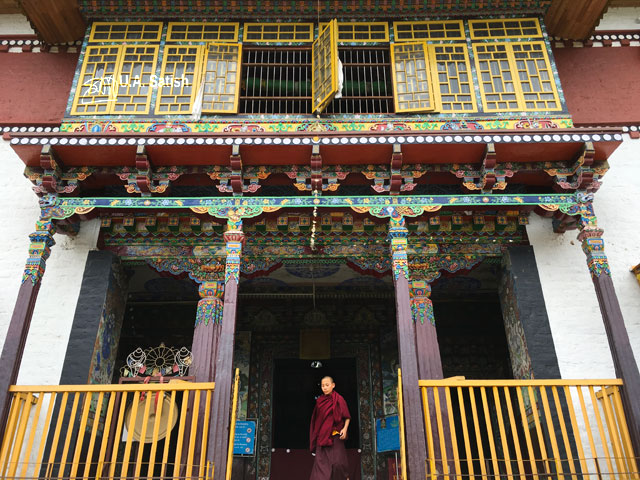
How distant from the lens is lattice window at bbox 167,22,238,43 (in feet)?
25.0

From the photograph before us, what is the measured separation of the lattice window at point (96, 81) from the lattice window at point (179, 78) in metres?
0.63

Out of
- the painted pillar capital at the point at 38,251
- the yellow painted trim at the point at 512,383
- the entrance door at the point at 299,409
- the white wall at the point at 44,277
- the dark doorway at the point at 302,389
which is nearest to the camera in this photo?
the yellow painted trim at the point at 512,383

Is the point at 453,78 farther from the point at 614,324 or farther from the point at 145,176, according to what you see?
the point at 145,176

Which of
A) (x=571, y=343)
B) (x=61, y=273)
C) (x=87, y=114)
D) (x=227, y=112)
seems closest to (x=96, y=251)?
(x=61, y=273)

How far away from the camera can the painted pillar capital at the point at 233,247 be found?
586 cm

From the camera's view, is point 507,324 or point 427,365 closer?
point 427,365

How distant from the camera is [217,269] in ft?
23.4

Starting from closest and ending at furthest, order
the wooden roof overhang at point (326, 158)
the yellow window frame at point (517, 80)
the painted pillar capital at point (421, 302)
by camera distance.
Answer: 1. the wooden roof overhang at point (326, 158)
2. the painted pillar capital at point (421, 302)
3. the yellow window frame at point (517, 80)

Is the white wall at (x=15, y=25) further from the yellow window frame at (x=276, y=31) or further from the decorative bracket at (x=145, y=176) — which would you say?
the decorative bracket at (x=145, y=176)

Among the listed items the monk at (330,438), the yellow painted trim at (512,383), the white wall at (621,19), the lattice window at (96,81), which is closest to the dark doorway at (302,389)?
the monk at (330,438)

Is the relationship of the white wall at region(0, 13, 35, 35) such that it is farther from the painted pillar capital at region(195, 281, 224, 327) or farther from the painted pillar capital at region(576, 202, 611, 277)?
the painted pillar capital at region(576, 202, 611, 277)

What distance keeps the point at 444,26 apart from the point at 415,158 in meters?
2.36

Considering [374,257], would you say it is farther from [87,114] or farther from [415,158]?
[87,114]

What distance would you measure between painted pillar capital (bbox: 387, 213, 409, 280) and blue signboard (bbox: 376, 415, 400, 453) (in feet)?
9.19
